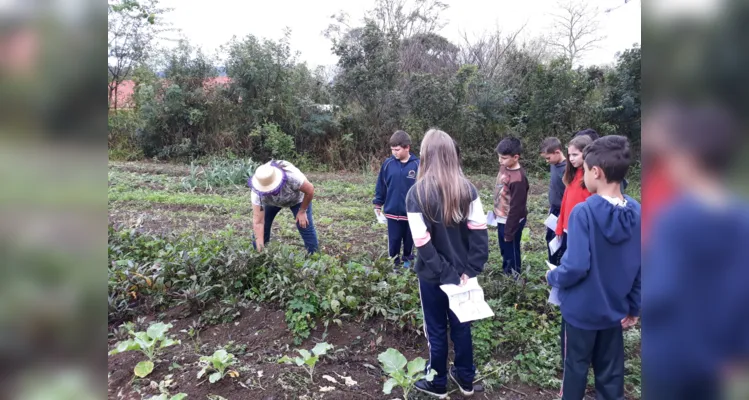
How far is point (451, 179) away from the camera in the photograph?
2.89 meters

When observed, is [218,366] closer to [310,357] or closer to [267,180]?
[310,357]

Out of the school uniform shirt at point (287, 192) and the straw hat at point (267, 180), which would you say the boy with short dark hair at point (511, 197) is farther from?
the straw hat at point (267, 180)

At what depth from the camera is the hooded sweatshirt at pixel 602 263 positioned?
2.25 m

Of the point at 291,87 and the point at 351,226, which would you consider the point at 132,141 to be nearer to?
the point at 291,87

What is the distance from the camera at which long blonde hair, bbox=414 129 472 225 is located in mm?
2840

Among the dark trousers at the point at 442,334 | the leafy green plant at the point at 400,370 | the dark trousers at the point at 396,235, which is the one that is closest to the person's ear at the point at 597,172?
the dark trousers at the point at 442,334

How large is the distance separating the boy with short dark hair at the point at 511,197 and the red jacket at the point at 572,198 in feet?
2.75
